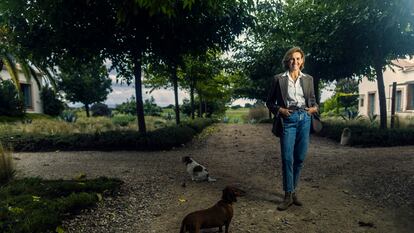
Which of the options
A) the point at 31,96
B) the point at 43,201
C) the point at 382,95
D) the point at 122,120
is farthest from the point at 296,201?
Answer: the point at 31,96

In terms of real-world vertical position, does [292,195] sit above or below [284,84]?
below

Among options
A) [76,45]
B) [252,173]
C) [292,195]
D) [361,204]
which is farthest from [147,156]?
[361,204]

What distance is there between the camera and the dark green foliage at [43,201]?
3.20 m

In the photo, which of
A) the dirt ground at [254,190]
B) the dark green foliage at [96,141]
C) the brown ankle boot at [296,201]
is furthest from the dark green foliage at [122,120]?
the brown ankle boot at [296,201]

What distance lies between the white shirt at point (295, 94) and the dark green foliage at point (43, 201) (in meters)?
2.96

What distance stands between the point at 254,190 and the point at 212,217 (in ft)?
6.27

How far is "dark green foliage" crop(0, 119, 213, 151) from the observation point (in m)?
9.28

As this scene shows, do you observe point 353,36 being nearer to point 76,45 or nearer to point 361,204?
point 361,204

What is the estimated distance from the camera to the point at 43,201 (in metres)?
3.88

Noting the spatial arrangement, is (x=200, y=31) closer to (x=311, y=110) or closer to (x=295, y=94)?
(x=295, y=94)

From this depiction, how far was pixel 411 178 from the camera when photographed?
17.5ft

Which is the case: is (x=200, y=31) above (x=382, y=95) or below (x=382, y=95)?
above

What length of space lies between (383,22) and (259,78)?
42.1ft

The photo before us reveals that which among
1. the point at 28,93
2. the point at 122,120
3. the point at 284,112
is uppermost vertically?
the point at 28,93
